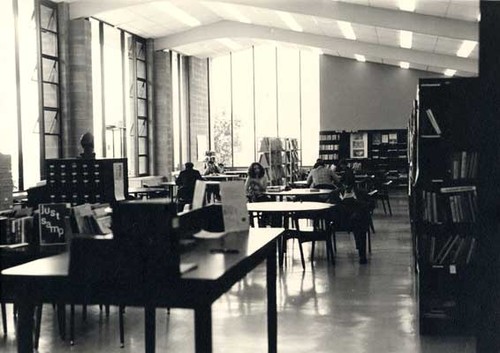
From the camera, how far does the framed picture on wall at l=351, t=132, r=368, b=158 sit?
19.8m

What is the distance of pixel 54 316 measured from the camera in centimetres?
526

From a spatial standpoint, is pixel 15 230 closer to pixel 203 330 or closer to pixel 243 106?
pixel 203 330

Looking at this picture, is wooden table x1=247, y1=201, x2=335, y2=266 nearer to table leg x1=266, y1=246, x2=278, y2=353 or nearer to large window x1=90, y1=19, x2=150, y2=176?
table leg x1=266, y1=246, x2=278, y2=353

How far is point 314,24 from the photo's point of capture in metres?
15.2

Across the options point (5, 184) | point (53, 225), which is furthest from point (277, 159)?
point (53, 225)

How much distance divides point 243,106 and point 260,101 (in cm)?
55

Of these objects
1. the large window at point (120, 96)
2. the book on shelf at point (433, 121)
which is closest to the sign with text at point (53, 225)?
the book on shelf at point (433, 121)

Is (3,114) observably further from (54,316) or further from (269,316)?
(269,316)

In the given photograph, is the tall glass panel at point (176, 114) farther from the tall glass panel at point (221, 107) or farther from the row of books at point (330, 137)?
the row of books at point (330, 137)

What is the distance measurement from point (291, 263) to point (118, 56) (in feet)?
28.6

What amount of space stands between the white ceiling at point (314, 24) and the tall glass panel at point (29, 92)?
120cm

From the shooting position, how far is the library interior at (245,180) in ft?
9.29

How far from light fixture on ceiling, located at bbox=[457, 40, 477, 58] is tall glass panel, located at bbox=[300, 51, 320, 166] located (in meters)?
5.17

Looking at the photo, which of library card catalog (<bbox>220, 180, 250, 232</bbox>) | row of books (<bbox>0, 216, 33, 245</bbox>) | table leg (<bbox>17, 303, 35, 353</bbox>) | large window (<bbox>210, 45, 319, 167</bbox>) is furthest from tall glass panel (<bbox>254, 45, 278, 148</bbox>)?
table leg (<bbox>17, 303, 35, 353</bbox>)
